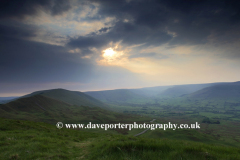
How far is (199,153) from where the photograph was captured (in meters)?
6.41

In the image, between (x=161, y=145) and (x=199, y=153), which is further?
(x=161, y=145)

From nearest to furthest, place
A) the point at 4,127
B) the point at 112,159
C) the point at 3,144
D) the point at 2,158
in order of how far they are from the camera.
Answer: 1. the point at 112,159
2. the point at 2,158
3. the point at 3,144
4. the point at 4,127

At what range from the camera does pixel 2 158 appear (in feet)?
23.5

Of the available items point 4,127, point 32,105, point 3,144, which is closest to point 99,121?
point 32,105

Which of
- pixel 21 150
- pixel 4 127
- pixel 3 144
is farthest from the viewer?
pixel 4 127

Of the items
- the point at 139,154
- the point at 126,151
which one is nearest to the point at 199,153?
the point at 139,154

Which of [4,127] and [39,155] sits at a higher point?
[39,155]

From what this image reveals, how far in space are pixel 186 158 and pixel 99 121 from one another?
17110 cm

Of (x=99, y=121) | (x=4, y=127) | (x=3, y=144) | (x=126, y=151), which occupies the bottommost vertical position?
(x=99, y=121)

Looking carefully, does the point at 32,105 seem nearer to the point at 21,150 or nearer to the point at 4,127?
the point at 4,127

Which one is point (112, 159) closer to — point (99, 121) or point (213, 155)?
point (213, 155)

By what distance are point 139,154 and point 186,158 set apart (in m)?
2.43

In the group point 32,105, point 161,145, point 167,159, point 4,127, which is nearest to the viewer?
point 167,159

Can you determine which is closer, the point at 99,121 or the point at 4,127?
the point at 4,127
